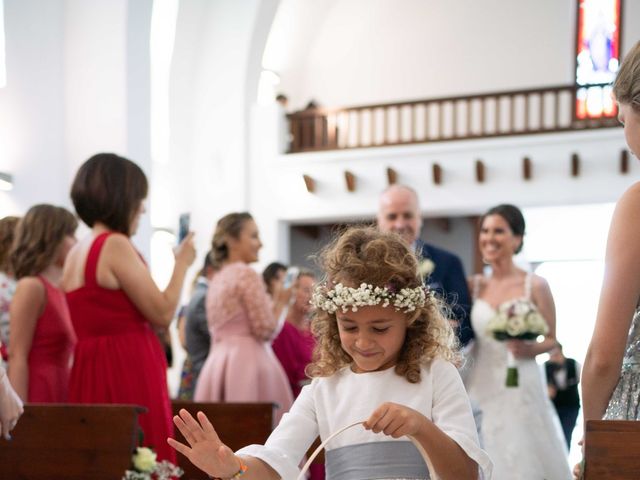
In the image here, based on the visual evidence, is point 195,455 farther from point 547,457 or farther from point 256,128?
point 256,128

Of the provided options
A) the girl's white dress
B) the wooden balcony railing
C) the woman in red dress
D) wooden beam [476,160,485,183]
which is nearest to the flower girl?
the girl's white dress

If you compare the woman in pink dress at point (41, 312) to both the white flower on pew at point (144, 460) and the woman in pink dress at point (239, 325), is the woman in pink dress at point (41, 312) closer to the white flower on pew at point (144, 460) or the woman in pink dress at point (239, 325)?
the white flower on pew at point (144, 460)

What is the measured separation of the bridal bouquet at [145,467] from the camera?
135 inches

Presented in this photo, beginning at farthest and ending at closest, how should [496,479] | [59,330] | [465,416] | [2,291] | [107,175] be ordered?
[496,479] < [2,291] < [59,330] < [107,175] < [465,416]

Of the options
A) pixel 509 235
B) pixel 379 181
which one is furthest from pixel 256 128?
pixel 509 235

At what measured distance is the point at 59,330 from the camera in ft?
14.2

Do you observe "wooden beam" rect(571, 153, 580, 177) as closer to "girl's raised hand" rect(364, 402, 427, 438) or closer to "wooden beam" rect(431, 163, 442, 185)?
"wooden beam" rect(431, 163, 442, 185)

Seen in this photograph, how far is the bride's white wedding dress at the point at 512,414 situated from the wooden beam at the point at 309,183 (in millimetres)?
10077

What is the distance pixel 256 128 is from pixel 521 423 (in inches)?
451

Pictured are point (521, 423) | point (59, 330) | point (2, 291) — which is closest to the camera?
point (59, 330)

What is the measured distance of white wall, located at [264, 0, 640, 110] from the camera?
1780 cm

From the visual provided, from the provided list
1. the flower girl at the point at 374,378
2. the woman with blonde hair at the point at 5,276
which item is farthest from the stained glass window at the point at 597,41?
the flower girl at the point at 374,378

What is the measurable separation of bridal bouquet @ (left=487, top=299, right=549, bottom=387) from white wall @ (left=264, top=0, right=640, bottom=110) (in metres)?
12.7

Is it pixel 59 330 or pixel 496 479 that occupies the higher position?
pixel 59 330
